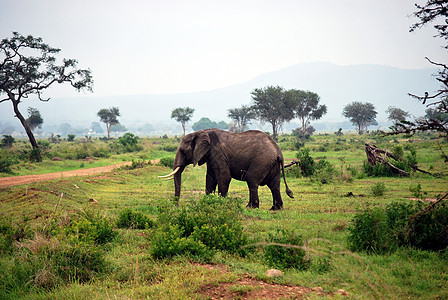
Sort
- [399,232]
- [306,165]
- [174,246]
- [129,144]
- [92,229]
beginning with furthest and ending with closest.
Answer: [129,144] → [306,165] → [92,229] → [399,232] → [174,246]

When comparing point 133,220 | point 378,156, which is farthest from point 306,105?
point 133,220

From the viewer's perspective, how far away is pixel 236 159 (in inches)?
459

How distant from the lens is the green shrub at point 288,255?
5.92 metres

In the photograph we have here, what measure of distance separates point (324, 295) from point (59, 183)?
518 inches

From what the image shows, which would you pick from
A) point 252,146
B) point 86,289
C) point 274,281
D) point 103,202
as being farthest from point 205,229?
point 103,202

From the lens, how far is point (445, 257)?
5.99 meters

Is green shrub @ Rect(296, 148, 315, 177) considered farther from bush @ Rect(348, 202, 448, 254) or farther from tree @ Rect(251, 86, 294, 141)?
tree @ Rect(251, 86, 294, 141)

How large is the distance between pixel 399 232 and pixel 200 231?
156 inches

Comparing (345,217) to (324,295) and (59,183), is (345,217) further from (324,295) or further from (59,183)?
(59,183)

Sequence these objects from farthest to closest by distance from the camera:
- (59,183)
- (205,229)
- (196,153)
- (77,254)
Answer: (59,183)
(196,153)
(205,229)
(77,254)

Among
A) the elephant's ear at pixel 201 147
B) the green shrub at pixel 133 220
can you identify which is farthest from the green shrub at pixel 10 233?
the elephant's ear at pixel 201 147

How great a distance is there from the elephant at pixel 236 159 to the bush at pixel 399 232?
4869 mm

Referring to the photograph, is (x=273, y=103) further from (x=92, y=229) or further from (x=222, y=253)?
(x=222, y=253)

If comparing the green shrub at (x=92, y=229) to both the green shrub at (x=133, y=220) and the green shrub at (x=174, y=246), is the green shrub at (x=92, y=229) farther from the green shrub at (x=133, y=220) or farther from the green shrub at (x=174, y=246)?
the green shrub at (x=174, y=246)
